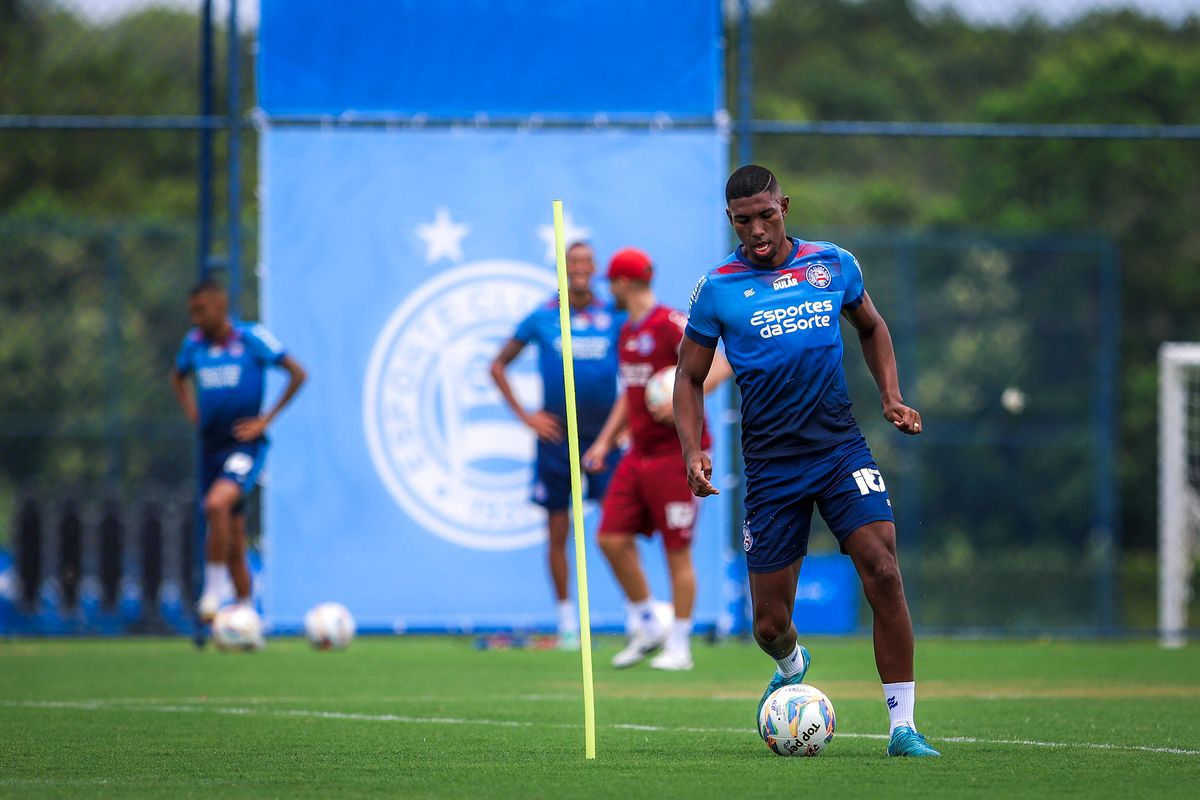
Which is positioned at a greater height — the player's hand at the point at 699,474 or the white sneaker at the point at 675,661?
the player's hand at the point at 699,474

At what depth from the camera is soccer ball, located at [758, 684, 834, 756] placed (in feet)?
22.0

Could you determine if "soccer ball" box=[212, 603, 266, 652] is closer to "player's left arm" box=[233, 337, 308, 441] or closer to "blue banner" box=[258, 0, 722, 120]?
"player's left arm" box=[233, 337, 308, 441]

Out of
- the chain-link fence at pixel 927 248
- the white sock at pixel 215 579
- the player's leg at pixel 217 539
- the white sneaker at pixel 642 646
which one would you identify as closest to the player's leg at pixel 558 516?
the white sneaker at pixel 642 646

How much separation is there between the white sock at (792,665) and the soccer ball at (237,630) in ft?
22.7

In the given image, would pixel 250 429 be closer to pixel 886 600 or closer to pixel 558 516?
pixel 558 516

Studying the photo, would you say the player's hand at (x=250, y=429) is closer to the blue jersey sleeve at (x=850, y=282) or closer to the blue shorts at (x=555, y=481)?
the blue shorts at (x=555, y=481)

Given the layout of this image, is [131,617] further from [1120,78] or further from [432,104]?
[1120,78]

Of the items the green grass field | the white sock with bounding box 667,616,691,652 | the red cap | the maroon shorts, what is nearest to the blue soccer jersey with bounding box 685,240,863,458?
the green grass field

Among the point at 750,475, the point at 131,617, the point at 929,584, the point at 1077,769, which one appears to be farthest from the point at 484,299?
the point at 929,584

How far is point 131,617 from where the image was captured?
1845 centimetres

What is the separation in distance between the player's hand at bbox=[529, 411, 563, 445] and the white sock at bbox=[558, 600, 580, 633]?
3.69ft

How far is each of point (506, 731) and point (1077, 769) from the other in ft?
8.05

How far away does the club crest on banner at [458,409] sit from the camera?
46.7 ft

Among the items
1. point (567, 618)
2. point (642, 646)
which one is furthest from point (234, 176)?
point (642, 646)
